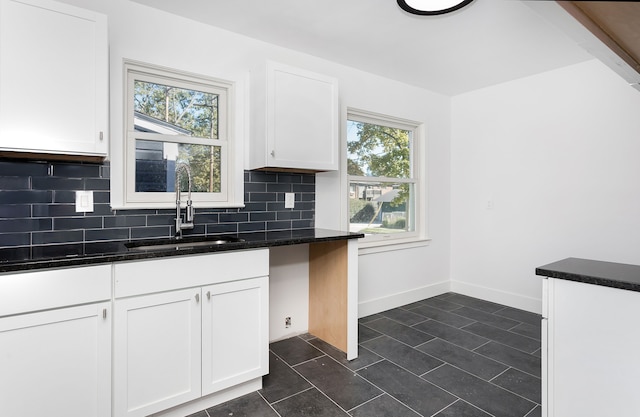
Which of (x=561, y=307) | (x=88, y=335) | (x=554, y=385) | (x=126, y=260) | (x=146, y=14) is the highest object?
(x=146, y=14)

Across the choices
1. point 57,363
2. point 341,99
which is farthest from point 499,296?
point 57,363

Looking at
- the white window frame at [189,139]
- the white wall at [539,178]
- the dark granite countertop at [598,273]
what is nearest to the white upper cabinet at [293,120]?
the white window frame at [189,139]

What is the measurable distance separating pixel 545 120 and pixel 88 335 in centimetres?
410

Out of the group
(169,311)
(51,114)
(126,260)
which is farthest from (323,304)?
(51,114)

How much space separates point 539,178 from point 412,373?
2.45 meters

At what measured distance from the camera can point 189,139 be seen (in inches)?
99.5

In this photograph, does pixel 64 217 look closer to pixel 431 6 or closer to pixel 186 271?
pixel 186 271

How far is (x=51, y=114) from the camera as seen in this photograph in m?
1.71

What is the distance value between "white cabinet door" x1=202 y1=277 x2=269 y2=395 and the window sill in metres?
1.54

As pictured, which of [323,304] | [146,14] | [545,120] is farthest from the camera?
[545,120]

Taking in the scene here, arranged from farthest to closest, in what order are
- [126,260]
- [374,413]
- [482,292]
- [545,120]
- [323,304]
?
[482,292], [545,120], [323,304], [374,413], [126,260]

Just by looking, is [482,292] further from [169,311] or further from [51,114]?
[51,114]

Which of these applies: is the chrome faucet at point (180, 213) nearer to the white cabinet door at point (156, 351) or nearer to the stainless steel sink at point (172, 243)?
the stainless steel sink at point (172, 243)

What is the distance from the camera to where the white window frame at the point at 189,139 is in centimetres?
229
